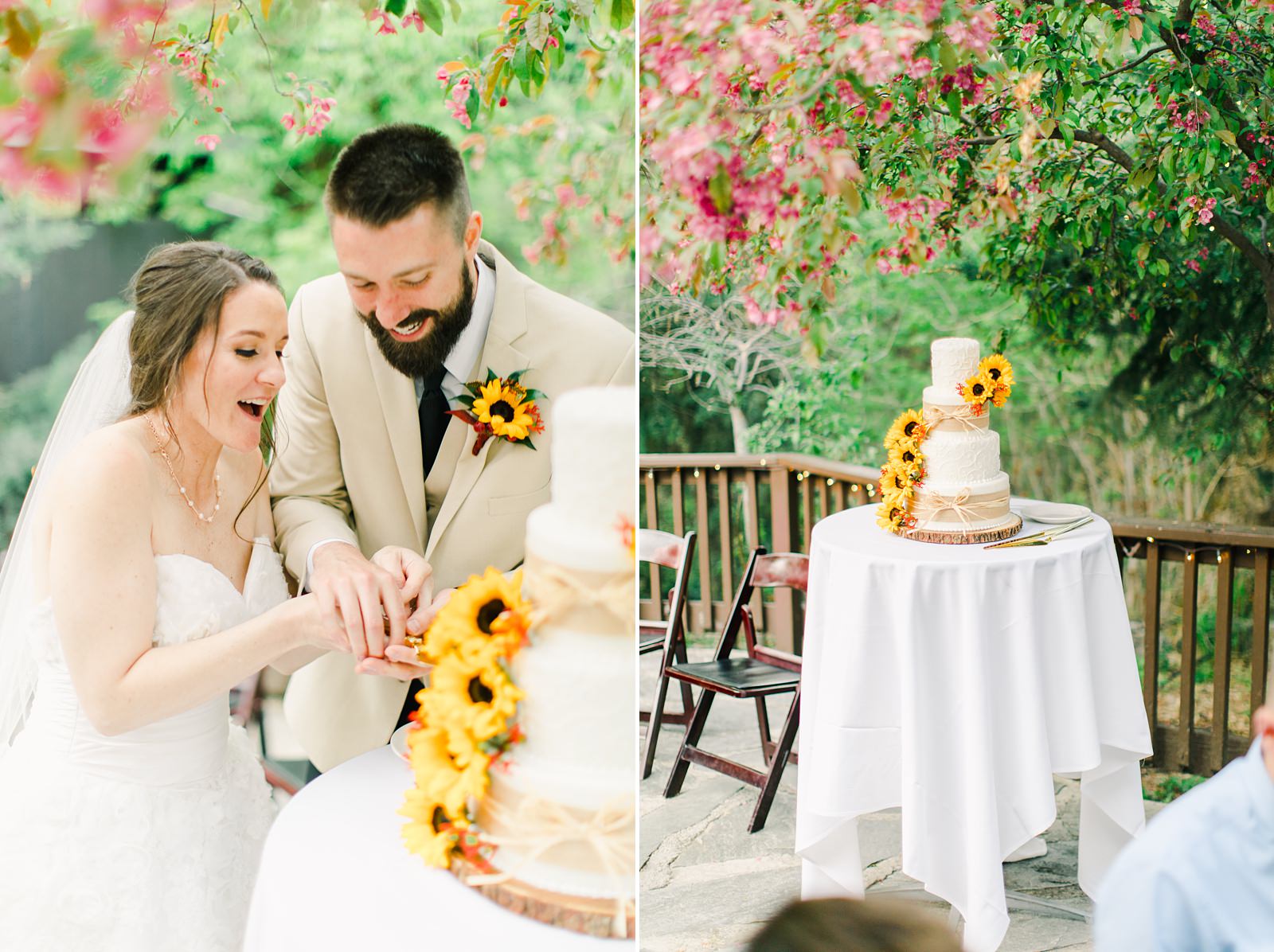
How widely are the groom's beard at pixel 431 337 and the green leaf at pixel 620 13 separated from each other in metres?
0.47

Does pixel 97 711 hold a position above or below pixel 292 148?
below

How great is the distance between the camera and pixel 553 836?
1445mm

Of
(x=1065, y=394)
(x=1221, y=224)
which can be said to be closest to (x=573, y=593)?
(x=1221, y=224)

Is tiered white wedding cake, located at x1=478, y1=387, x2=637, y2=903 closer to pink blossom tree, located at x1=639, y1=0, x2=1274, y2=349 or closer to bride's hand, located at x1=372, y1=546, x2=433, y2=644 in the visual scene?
bride's hand, located at x1=372, y1=546, x2=433, y2=644

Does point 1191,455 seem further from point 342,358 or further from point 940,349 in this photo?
point 342,358

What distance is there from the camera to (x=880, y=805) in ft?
8.76

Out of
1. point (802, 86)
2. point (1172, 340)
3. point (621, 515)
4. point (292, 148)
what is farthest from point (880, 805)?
point (1172, 340)

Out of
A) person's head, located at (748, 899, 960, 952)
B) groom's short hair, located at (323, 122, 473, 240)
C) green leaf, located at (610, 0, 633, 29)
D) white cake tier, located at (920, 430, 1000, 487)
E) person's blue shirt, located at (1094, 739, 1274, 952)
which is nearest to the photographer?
person's head, located at (748, 899, 960, 952)

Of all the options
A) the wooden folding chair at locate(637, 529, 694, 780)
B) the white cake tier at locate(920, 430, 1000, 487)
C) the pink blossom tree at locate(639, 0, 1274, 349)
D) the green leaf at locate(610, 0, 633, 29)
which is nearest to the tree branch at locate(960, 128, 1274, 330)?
the pink blossom tree at locate(639, 0, 1274, 349)

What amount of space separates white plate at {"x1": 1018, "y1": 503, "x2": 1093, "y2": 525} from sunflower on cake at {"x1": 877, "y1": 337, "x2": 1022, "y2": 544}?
0.41 feet

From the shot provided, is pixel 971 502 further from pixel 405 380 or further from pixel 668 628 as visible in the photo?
pixel 405 380

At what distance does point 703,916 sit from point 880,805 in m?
0.64

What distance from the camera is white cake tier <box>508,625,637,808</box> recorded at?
57.4 inches

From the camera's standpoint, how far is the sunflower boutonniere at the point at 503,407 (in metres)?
1.66
